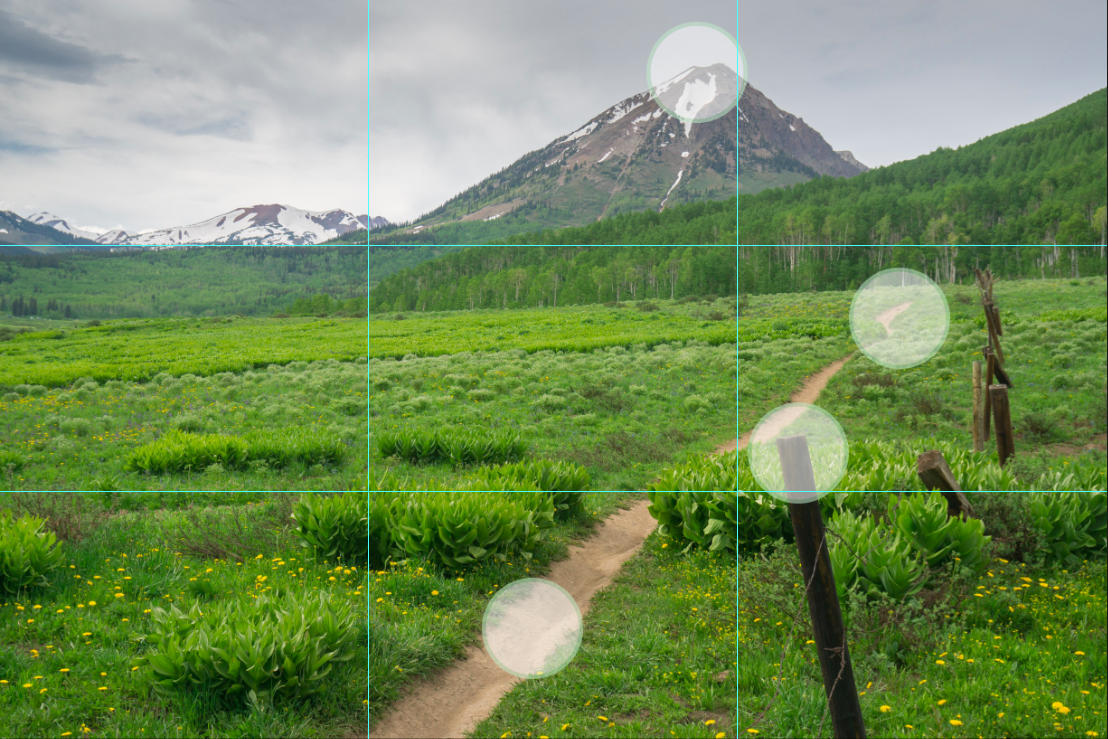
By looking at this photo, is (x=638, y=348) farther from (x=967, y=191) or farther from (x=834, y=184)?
(x=834, y=184)

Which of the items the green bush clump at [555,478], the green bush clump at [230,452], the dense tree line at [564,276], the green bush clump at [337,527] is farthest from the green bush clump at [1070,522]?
the dense tree line at [564,276]

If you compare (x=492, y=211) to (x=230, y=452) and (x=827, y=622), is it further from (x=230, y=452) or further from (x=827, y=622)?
(x=827, y=622)

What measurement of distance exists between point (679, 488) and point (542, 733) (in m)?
3.51

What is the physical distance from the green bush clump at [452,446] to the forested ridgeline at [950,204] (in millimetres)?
20179

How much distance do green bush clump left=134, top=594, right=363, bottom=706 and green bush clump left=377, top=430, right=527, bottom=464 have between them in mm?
6139

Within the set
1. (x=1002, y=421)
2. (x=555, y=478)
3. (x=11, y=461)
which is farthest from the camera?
(x=11, y=461)

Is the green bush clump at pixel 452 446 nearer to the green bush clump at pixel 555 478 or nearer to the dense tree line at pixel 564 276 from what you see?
the green bush clump at pixel 555 478

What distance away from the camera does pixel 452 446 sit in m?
9.80

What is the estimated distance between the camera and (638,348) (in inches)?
874

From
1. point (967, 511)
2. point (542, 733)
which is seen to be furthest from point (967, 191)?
point (542, 733)

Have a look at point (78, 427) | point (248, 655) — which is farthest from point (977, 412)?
point (78, 427)

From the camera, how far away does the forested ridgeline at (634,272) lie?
2775cm

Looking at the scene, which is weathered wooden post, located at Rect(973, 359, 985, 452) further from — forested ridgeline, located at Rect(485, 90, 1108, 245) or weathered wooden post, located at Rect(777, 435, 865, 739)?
forested ridgeline, located at Rect(485, 90, 1108, 245)

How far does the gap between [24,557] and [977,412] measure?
1177 centimetres
